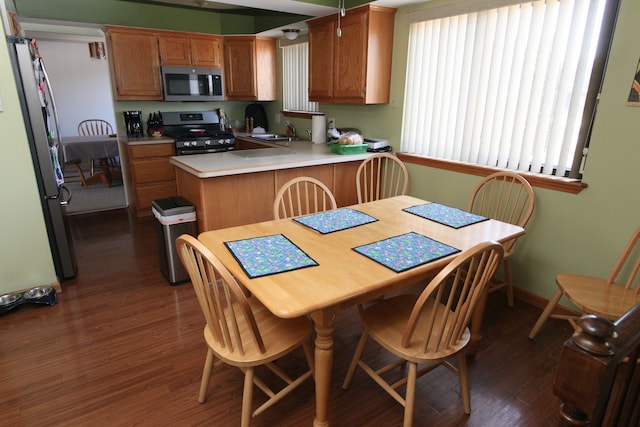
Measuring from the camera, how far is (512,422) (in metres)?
1.72

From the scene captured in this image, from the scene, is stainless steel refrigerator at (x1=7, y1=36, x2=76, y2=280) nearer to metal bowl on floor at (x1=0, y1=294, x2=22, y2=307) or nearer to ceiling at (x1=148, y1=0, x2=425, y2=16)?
metal bowl on floor at (x1=0, y1=294, x2=22, y2=307)

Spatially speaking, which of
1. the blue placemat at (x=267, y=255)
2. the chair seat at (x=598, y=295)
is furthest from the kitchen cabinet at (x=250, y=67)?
the chair seat at (x=598, y=295)

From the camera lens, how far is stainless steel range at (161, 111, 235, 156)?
14.7 ft

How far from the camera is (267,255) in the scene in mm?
1618

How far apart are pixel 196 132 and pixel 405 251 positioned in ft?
12.4

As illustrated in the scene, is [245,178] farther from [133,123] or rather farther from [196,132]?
[133,123]

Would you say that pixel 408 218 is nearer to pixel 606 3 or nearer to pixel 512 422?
pixel 512 422

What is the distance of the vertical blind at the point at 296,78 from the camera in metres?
4.55

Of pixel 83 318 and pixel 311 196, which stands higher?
pixel 311 196

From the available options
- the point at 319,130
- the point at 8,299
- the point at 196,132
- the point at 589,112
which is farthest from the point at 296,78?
the point at 8,299

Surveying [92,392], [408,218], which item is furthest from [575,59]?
[92,392]

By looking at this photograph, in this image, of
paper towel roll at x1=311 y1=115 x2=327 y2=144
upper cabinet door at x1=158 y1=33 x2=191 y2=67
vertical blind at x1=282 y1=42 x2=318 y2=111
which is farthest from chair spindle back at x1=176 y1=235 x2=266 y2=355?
upper cabinet door at x1=158 y1=33 x2=191 y2=67

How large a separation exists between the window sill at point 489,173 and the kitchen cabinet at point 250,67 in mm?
2343

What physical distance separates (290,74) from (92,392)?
400 centimetres
